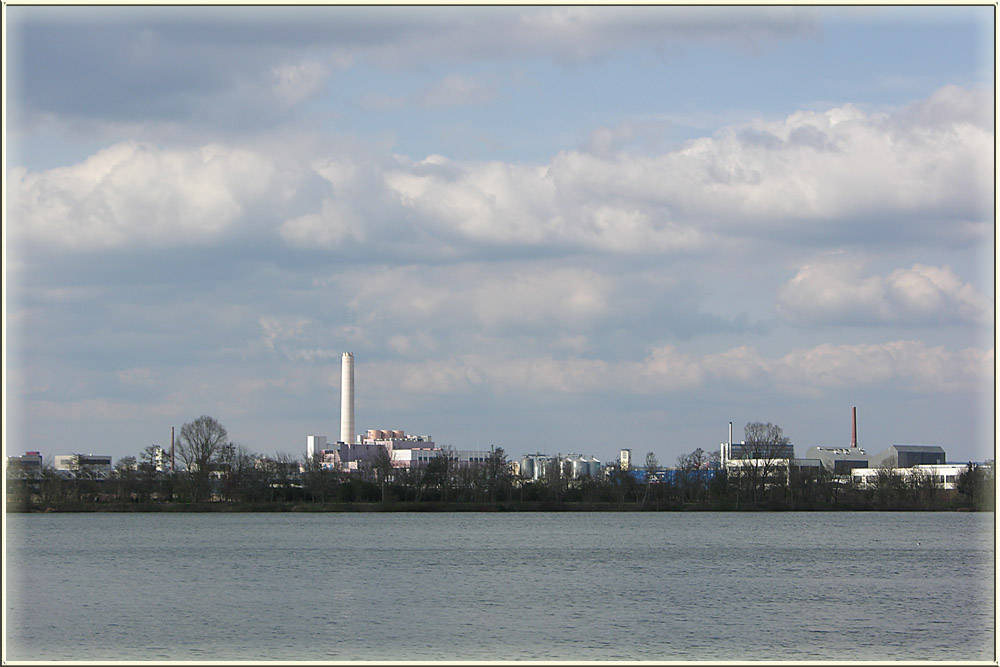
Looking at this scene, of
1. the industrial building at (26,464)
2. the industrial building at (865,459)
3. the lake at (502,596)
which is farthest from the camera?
the industrial building at (865,459)

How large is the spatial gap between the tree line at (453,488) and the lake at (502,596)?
83.5 ft

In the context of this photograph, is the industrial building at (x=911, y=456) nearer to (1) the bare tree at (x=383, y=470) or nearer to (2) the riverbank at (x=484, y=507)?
(2) the riverbank at (x=484, y=507)

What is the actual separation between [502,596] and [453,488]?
75.8 m

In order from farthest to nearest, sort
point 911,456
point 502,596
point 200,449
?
point 911,456 < point 200,449 < point 502,596

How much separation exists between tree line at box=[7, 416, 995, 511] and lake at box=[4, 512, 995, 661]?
25.5 metres

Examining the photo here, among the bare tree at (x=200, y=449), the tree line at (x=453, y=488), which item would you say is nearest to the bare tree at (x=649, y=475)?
the tree line at (x=453, y=488)

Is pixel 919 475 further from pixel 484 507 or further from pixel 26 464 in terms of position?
pixel 26 464

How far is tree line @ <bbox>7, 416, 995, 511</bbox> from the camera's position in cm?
11144

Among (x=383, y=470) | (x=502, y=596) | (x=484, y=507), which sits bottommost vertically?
(x=484, y=507)

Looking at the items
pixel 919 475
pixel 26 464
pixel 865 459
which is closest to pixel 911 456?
pixel 865 459

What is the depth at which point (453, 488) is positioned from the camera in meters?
118

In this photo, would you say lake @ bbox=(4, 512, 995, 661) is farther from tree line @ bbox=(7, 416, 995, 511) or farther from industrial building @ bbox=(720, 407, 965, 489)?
industrial building @ bbox=(720, 407, 965, 489)

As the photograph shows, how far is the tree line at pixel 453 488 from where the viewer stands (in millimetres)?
111438

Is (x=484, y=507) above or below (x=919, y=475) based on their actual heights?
below
